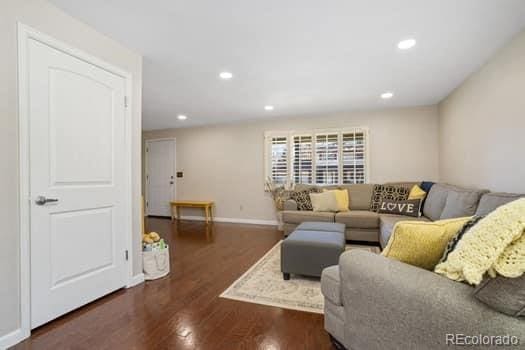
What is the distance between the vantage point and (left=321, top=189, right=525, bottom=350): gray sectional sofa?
847mm

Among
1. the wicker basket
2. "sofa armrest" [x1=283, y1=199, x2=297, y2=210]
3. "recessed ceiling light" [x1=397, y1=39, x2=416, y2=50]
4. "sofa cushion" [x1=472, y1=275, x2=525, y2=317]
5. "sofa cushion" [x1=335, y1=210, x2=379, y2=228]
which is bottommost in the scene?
the wicker basket

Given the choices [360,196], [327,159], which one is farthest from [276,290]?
[327,159]

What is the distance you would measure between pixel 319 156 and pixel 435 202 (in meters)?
2.30

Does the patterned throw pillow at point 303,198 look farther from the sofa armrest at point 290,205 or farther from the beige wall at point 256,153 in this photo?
the beige wall at point 256,153

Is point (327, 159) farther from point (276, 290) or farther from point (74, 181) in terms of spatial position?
point (74, 181)

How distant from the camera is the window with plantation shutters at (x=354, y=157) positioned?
4.88 metres

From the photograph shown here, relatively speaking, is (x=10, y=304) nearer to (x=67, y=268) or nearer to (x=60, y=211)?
(x=67, y=268)

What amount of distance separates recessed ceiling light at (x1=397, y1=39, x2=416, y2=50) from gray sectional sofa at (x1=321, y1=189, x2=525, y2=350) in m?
2.06

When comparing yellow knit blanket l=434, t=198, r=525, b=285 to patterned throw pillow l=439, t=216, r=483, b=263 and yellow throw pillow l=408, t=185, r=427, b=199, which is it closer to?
patterned throw pillow l=439, t=216, r=483, b=263

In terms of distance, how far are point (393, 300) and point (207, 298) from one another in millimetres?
1654

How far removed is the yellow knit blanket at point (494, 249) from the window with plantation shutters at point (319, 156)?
160 inches

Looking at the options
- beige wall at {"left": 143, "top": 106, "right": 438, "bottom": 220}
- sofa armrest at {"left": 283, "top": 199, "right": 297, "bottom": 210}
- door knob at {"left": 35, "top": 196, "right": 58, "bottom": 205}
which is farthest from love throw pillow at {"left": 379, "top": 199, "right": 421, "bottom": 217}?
door knob at {"left": 35, "top": 196, "right": 58, "bottom": 205}

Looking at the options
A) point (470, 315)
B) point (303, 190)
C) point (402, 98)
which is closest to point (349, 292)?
point (470, 315)

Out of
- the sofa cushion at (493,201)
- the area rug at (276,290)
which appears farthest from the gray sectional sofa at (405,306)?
the sofa cushion at (493,201)
